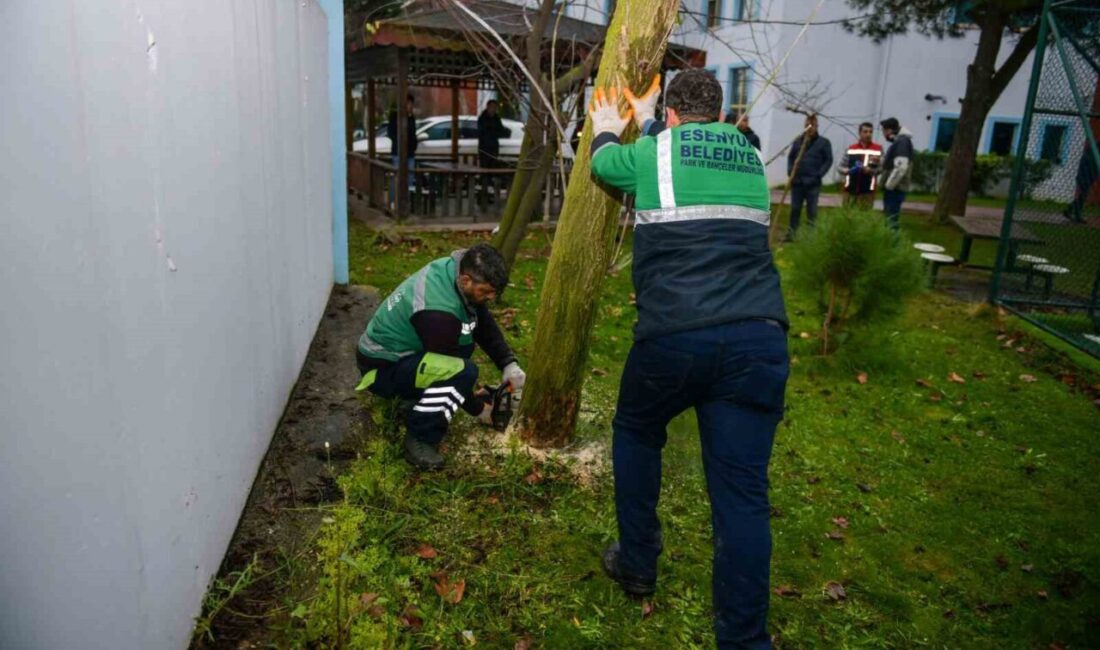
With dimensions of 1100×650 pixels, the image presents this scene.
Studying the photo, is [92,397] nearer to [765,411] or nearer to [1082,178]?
[765,411]

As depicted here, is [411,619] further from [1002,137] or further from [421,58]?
[1002,137]

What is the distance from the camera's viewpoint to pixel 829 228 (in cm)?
648

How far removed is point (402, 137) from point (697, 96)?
10483 millimetres

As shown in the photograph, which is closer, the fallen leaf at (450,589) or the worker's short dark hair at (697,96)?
the worker's short dark hair at (697,96)

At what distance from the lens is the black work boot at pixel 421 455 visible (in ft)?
13.5

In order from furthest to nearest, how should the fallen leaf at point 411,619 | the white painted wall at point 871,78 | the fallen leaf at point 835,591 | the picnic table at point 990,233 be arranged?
the white painted wall at point 871,78 < the picnic table at point 990,233 < the fallen leaf at point 835,591 < the fallen leaf at point 411,619

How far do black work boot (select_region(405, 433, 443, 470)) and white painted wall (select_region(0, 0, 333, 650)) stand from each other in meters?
0.93

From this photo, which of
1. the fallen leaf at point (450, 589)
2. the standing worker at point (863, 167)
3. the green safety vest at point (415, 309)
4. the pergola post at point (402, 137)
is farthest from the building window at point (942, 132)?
the fallen leaf at point (450, 589)

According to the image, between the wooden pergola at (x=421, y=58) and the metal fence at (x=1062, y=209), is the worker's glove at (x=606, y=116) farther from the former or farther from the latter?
the wooden pergola at (x=421, y=58)

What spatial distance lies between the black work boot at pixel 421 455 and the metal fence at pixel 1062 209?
6147 mm

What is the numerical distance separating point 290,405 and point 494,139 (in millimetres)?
10969

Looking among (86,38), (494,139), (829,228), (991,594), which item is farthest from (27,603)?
(494,139)

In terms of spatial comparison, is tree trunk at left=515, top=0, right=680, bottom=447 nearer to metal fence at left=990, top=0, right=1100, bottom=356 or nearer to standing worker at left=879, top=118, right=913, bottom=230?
metal fence at left=990, top=0, right=1100, bottom=356

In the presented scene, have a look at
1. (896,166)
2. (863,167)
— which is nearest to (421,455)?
(896,166)
